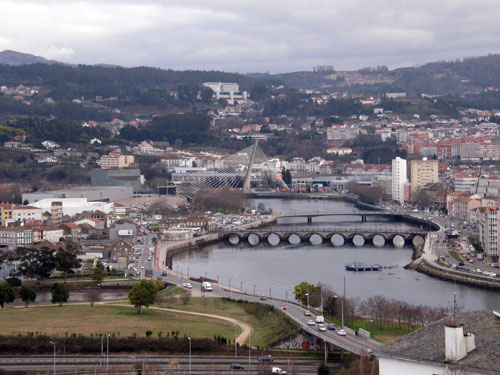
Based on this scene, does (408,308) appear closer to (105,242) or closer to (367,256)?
(367,256)

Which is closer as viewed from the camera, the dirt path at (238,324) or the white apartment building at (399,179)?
the dirt path at (238,324)

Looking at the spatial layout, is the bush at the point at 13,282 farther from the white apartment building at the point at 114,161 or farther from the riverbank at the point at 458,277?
the white apartment building at the point at 114,161

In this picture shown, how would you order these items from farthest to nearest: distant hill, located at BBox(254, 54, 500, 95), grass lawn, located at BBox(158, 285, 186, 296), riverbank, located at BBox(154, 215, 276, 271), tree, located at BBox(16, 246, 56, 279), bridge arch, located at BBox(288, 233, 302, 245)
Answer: distant hill, located at BBox(254, 54, 500, 95), bridge arch, located at BBox(288, 233, 302, 245), riverbank, located at BBox(154, 215, 276, 271), tree, located at BBox(16, 246, 56, 279), grass lawn, located at BBox(158, 285, 186, 296)

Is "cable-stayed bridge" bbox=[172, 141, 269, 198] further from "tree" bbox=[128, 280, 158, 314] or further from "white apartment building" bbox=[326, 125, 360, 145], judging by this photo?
"tree" bbox=[128, 280, 158, 314]

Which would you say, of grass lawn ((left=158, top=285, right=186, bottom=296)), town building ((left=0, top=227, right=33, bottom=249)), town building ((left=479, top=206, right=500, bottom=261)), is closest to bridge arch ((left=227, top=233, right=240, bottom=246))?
town building ((left=0, top=227, right=33, bottom=249))

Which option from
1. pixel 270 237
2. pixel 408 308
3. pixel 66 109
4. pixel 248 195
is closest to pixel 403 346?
pixel 408 308

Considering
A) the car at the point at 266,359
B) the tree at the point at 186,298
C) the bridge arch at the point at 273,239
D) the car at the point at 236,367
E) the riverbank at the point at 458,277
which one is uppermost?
the car at the point at 266,359

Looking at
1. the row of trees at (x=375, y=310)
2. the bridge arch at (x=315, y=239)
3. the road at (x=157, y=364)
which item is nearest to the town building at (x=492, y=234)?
the bridge arch at (x=315, y=239)

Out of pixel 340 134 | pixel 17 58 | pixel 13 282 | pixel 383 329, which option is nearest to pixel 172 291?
pixel 13 282
